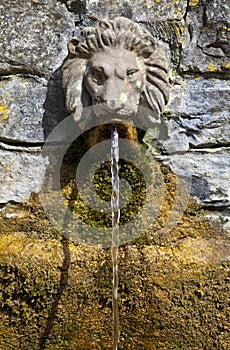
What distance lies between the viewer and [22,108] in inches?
61.1

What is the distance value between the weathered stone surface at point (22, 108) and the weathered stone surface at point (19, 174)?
44mm

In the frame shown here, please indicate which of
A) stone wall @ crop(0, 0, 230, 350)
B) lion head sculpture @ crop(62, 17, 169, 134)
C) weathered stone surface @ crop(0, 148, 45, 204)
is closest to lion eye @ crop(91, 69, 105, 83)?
lion head sculpture @ crop(62, 17, 169, 134)

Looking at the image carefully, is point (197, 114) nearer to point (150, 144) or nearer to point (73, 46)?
point (150, 144)

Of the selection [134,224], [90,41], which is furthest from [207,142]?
[90,41]

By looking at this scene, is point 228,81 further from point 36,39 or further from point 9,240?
point 9,240

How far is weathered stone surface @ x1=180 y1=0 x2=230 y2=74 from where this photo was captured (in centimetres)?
155

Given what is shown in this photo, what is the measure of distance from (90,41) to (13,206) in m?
0.50

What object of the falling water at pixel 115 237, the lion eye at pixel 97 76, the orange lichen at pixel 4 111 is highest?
the lion eye at pixel 97 76

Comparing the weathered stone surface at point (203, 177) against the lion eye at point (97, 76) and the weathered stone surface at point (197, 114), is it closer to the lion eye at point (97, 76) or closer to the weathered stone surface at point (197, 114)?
the weathered stone surface at point (197, 114)

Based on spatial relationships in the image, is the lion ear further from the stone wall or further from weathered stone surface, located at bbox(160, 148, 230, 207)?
weathered stone surface, located at bbox(160, 148, 230, 207)

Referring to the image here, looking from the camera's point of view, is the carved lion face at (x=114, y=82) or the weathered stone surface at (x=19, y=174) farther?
the weathered stone surface at (x=19, y=174)

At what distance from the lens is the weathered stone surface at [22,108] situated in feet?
5.08

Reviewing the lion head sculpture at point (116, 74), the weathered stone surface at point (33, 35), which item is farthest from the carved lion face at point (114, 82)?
the weathered stone surface at point (33, 35)

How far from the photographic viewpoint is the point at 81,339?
1.57 meters
